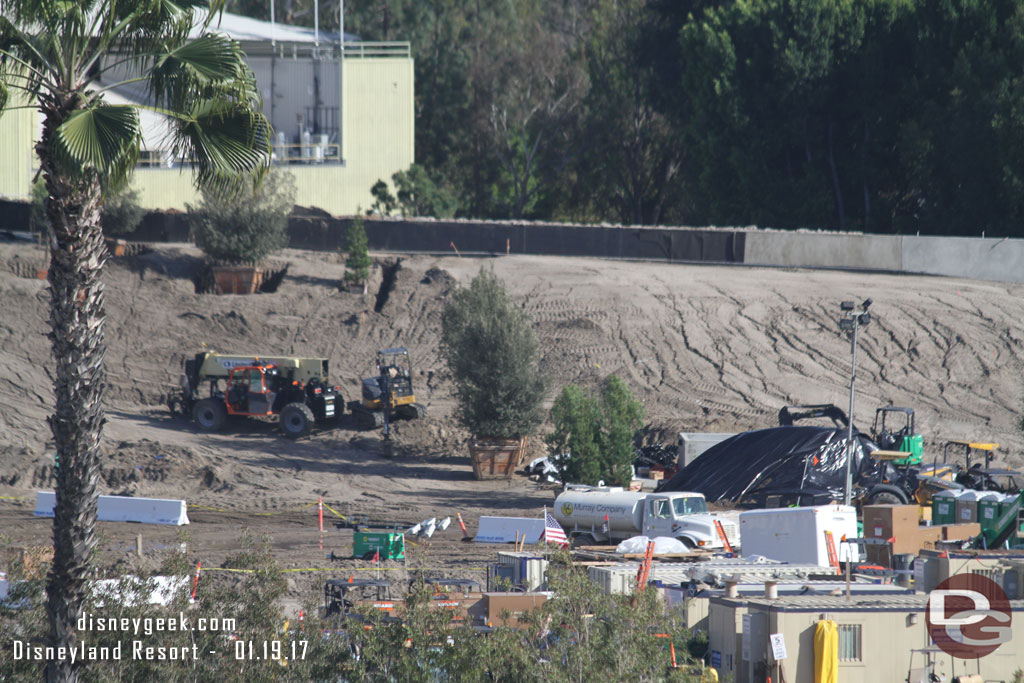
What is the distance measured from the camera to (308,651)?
10.0m

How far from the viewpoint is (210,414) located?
34.5 metres

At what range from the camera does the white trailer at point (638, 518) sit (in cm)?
2288

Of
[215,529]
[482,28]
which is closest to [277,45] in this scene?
[482,28]

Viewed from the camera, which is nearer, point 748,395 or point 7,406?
point 7,406

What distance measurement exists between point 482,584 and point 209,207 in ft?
83.7

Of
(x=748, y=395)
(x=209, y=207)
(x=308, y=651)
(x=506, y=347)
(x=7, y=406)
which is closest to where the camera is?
(x=308, y=651)

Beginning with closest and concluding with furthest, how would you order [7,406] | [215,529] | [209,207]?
1. [215,529]
2. [7,406]
3. [209,207]

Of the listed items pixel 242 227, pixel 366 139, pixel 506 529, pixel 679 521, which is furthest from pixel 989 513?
pixel 366 139

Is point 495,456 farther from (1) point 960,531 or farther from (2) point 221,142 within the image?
(2) point 221,142

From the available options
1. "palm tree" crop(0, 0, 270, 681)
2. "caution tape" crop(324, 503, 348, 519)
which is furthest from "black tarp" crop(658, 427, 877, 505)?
"palm tree" crop(0, 0, 270, 681)

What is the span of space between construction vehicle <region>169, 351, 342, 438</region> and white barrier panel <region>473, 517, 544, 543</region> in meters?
10.3

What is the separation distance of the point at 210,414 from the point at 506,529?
13.1m

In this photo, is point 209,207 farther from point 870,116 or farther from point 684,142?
point 870,116

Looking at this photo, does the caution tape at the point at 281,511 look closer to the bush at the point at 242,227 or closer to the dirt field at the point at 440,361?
the dirt field at the point at 440,361
